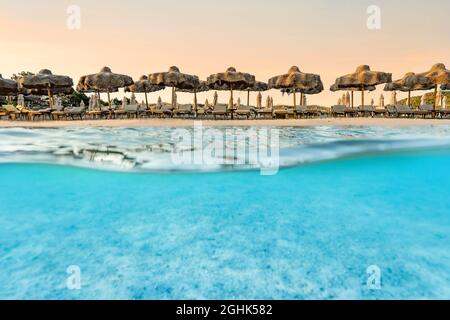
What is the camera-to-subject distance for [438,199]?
5727mm

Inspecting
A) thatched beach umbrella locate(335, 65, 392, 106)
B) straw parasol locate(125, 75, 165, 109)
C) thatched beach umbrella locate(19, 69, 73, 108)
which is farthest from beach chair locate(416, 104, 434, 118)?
thatched beach umbrella locate(19, 69, 73, 108)

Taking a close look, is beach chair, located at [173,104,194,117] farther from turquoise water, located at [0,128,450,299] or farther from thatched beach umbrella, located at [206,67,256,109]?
turquoise water, located at [0,128,450,299]

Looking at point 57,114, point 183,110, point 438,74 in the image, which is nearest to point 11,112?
point 57,114

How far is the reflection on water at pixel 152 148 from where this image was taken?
6.85 metres

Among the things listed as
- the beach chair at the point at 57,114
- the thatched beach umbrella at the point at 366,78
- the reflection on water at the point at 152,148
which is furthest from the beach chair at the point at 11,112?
the thatched beach umbrella at the point at 366,78

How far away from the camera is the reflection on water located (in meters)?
6.85

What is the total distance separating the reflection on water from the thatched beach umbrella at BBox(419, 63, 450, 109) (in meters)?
8.85

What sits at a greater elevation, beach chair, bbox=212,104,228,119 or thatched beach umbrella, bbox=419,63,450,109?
thatched beach umbrella, bbox=419,63,450,109

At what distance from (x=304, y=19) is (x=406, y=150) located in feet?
25.8

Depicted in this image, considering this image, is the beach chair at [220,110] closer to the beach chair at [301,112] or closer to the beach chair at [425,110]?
the beach chair at [301,112]

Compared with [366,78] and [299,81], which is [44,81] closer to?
[299,81]

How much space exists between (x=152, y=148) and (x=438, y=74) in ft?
57.9

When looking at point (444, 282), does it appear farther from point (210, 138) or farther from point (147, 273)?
point (210, 138)

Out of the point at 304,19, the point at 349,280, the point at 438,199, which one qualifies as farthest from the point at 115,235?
the point at 304,19
